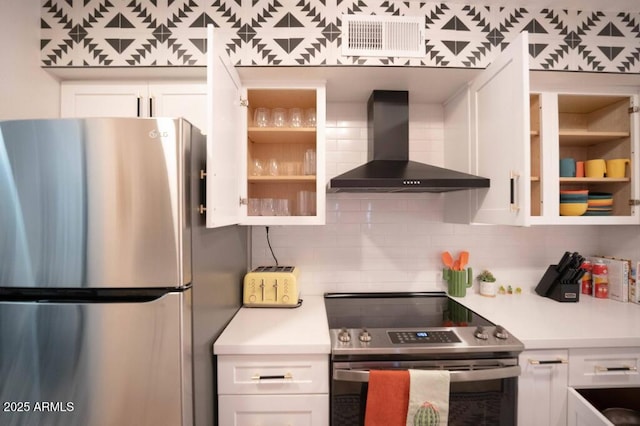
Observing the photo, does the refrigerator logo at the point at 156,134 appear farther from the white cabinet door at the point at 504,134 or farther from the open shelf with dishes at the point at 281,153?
the white cabinet door at the point at 504,134

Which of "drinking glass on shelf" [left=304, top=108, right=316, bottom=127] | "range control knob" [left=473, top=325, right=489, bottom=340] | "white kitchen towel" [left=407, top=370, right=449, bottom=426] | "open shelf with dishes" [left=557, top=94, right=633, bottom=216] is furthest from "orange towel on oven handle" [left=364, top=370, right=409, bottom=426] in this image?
"open shelf with dishes" [left=557, top=94, right=633, bottom=216]

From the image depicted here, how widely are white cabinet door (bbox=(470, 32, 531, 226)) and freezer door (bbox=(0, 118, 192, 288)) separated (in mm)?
1330

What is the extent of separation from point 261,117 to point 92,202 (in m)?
0.93

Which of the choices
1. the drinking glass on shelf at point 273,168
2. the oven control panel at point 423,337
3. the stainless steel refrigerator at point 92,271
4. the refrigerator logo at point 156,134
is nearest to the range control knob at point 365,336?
the oven control panel at point 423,337

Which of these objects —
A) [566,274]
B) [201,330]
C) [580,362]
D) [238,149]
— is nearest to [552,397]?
[580,362]

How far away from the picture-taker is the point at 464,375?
1195 millimetres

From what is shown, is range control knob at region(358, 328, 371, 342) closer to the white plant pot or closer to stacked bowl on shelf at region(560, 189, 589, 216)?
the white plant pot

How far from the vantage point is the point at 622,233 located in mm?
1840

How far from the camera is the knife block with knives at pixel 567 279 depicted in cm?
174

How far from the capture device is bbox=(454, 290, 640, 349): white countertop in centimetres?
126

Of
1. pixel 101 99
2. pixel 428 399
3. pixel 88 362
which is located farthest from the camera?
pixel 101 99

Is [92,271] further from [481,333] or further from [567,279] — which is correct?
[567,279]

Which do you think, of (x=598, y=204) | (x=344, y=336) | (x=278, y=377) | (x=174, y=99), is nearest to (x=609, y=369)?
(x=598, y=204)

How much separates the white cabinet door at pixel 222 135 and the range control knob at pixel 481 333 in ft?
3.92
